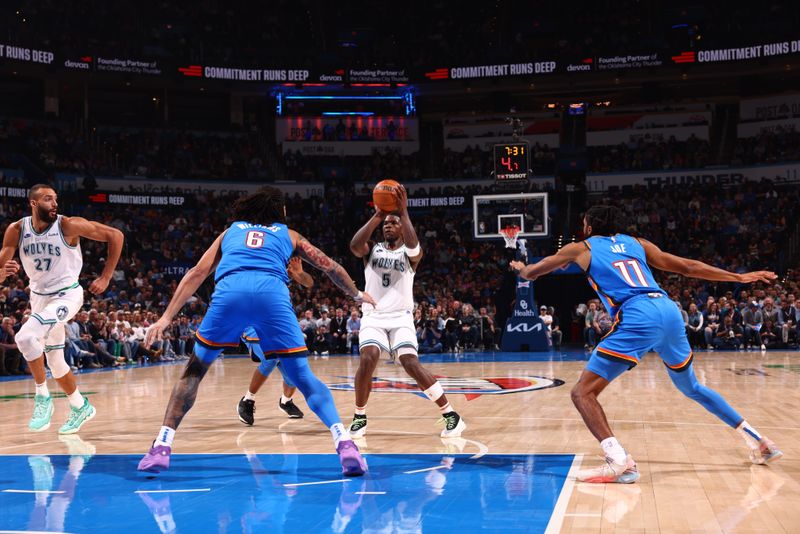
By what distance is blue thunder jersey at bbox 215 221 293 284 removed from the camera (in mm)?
5484

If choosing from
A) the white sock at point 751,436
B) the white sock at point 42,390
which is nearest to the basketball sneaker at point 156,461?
the white sock at point 42,390

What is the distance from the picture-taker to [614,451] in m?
5.07

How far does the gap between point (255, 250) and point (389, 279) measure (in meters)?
2.08

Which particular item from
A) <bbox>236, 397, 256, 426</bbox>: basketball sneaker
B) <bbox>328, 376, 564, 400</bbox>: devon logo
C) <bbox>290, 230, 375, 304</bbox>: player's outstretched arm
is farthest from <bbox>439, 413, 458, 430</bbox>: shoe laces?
<bbox>328, 376, 564, 400</bbox>: devon logo

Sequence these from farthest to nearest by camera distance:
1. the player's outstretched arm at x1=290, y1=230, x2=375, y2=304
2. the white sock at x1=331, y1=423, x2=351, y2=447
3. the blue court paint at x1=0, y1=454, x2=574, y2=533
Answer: the player's outstretched arm at x1=290, y1=230, x2=375, y2=304, the white sock at x1=331, y1=423, x2=351, y2=447, the blue court paint at x1=0, y1=454, x2=574, y2=533

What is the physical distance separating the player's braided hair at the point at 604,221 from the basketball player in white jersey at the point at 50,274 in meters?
4.00

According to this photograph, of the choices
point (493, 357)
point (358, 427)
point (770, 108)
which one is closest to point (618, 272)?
point (358, 427)

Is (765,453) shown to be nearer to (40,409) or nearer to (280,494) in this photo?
(280,494)

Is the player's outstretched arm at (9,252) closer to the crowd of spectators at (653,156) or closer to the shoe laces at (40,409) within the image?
the shoe laces at (40,409)

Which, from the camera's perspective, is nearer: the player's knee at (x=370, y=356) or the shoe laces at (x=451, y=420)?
the shoe laces at (x=451, y=420)

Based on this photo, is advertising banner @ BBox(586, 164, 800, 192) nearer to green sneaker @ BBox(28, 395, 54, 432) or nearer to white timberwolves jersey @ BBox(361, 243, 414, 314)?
white timberwolves jersey @ BBox(361, 243, 414, 314)

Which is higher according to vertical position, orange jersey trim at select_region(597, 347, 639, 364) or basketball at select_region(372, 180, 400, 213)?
basketball at select_region(372, 180, 400, 213)

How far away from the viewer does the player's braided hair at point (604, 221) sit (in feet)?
18.9

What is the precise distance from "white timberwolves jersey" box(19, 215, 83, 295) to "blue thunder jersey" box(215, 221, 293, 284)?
235cm
